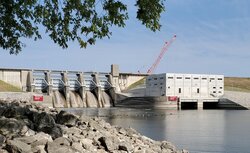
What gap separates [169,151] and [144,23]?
1118 cm

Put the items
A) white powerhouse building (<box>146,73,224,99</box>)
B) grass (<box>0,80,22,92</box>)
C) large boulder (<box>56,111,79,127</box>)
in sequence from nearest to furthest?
1. large boulder (<box>56,111,79,127</box>)
2. grass (<box>0,80,22,92</box>)
3. white powerhouse building (<box>146,73,224,99</box>)

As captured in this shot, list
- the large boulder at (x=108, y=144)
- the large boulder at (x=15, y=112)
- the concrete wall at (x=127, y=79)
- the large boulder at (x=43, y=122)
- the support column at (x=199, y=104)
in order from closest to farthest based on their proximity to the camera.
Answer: the large boulder at (x=43, y=122), the large boulder at (x=108, y=144), the large boulder at (x=15, y=112), the support column at (x=199, y=104), the concrete wall at (x=127, y=79)

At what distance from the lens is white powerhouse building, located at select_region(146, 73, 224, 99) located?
152 m

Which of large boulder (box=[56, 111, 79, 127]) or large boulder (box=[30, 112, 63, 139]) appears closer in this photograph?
large boulder (box=[30, 112, 63, 139])

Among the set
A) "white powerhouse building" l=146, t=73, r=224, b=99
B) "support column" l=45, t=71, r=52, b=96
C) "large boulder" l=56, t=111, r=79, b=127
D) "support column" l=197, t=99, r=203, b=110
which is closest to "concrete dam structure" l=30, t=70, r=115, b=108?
"support column" l=45, t=71, r=52, b=96

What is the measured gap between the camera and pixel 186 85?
515 feet

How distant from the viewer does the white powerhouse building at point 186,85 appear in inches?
5989

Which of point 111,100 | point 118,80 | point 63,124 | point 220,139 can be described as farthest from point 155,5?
point 118,80

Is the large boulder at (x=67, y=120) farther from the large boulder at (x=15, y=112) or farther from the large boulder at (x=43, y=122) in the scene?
the large boulder at (x=15, y=112)

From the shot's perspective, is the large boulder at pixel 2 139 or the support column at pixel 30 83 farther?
the support column at pixel 30 83

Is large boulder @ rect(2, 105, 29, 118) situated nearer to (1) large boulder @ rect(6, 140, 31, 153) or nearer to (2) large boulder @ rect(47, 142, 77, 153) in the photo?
(2) large boulder @ rect(47, 142, 77, 153)

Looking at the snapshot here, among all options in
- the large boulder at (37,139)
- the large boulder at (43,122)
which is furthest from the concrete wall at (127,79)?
the large boulder at (37,139)

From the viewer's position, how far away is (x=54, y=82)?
14762 centimetres

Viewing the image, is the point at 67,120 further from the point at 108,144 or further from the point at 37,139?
the point at 37,139
